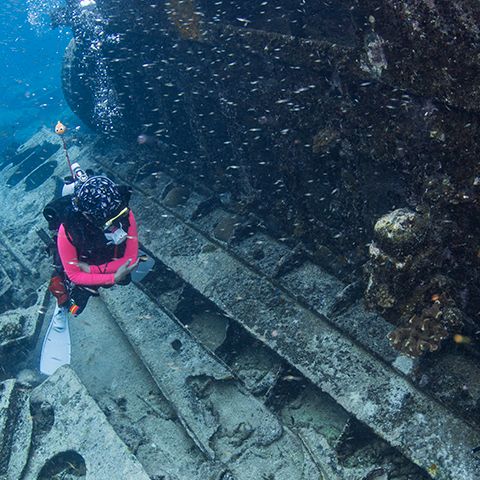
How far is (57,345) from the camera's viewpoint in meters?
Answer: 7.20

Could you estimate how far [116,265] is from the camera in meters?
6.01

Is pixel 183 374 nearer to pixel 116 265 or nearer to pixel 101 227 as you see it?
pixel 116 265

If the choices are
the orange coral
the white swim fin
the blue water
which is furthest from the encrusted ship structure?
the blue water

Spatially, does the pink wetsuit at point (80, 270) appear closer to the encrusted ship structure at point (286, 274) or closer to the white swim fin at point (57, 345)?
the encrusted ship structure at point (286, 274)

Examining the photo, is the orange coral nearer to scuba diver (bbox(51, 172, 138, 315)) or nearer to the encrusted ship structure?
the encrusted ship structure

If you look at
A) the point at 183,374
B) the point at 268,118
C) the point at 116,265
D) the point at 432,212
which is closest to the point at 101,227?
the point at 116,265

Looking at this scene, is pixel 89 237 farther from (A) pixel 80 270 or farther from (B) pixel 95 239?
(A) pixel 80 270

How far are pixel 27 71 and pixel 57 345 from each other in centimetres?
4843

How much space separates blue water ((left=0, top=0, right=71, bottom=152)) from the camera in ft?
97.2

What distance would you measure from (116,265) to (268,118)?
9.57 feet

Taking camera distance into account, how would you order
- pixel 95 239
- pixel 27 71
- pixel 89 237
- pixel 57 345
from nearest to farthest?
pixel 89 237, pixel 95 239, pixel 57 345, pixel 27 71

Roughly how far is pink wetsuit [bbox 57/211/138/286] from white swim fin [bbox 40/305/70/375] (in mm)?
1612

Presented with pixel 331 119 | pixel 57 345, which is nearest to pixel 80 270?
pixel 57 345

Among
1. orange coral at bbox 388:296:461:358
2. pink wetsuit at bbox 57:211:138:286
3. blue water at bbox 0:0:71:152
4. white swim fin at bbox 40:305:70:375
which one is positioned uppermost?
pink wetsuit at bbox 57:211:138:286
